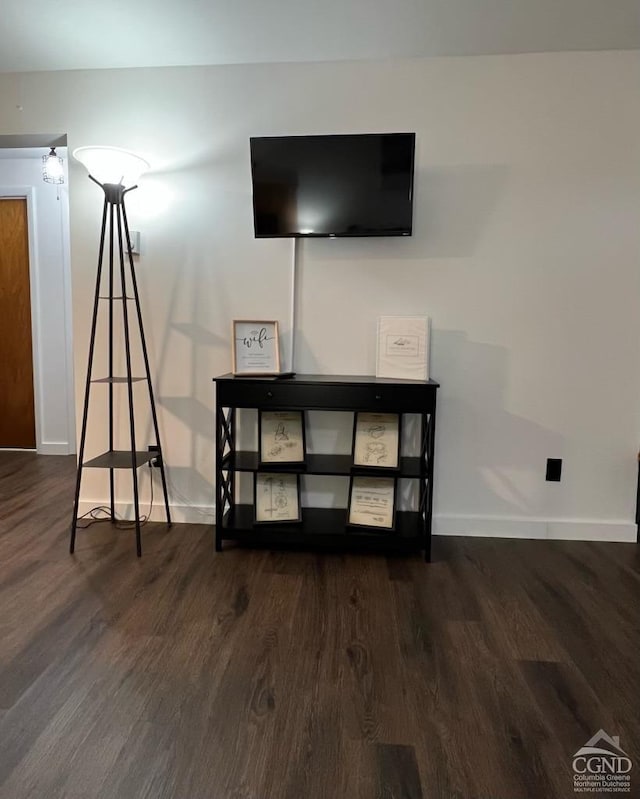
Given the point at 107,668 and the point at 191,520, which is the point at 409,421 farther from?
the point at 107,668

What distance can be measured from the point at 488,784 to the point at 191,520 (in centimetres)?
201

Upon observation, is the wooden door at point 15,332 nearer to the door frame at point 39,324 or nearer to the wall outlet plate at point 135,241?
the door frame at point 39,324

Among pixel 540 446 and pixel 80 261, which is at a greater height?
pixel 80 261

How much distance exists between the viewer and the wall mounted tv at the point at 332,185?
Result: 245 cm

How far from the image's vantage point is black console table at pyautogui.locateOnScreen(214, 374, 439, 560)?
7.93 ft

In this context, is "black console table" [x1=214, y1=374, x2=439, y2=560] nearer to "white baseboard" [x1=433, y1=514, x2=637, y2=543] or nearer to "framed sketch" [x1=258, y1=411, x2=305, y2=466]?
"framed sketch" [x1=258, y1=411, x2=305, y2=466]

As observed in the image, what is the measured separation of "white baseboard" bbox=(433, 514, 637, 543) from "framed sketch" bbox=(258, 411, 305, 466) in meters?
0.84

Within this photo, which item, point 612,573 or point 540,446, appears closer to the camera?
point 612,573

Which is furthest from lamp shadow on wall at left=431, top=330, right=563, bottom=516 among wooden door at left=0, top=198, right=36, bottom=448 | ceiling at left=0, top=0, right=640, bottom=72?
wooden door at left=0, top=198, right=36, bottom=448

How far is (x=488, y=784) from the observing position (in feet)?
4.11

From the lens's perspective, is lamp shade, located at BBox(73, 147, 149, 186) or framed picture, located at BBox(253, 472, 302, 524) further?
framed picture, located at BBox(253, 472, 302, 524)

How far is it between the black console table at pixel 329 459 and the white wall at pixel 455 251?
11.1 inches

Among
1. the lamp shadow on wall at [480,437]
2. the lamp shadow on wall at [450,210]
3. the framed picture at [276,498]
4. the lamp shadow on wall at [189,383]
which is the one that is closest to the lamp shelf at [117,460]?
the lamp shadow on wall at [189,383]

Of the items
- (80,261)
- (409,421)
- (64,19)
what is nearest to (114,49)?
(64,19)
